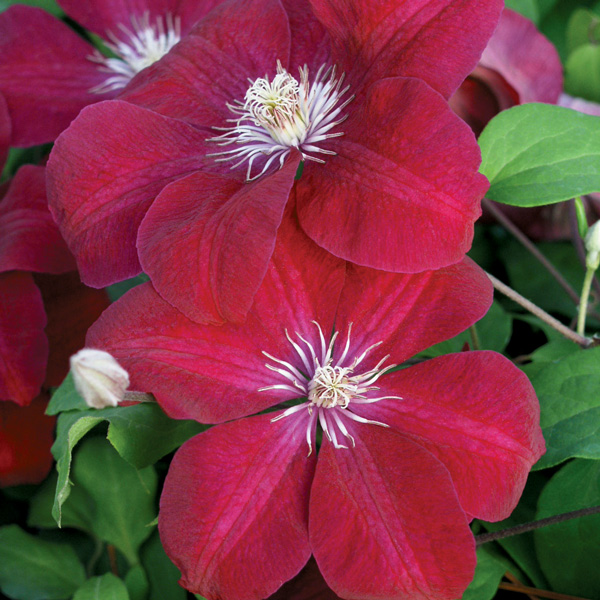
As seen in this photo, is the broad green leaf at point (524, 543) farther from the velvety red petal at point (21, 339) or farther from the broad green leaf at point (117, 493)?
the velvety red petal at point (21, 339)

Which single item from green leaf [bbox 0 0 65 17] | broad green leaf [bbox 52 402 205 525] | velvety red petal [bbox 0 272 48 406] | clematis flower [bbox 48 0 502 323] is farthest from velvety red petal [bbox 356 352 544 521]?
green leaf [bbox 0 0 65 17]

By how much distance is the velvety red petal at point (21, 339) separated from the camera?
67 centimetres

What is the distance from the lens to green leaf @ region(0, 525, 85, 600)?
2.37 feet

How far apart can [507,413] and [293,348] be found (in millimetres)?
179

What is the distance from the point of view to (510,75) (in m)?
0.89

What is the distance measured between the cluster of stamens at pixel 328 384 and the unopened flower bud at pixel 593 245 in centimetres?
22

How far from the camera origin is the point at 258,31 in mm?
654

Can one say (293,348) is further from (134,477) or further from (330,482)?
(134,477)

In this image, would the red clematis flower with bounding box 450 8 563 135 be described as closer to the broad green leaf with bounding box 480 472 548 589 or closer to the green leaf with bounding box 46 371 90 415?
the broad green leaf with bounding box 480 472 548 589

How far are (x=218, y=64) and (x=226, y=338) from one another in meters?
0.26

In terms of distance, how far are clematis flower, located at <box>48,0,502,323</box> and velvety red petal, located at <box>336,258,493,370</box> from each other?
63 millimetres

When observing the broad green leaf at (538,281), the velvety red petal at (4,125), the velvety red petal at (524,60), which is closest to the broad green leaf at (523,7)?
the velvety red petal at (524,60)

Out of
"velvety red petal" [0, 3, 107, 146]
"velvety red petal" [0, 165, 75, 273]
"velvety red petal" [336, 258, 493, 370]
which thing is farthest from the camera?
"velvety red petal" [0, 3, 107, 146]

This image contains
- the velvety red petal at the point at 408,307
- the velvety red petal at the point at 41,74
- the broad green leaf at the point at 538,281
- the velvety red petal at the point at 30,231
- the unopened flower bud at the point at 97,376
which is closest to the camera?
the unopened flower bud at the point at 97,376
